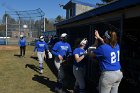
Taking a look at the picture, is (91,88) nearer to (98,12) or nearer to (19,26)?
(98,12)

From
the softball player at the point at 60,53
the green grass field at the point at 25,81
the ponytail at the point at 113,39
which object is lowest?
the green grass field at the point at 25,81

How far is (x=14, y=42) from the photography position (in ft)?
136

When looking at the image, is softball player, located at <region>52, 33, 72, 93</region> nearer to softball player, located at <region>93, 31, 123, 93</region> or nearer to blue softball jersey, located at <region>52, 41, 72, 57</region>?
blue softball jersey, located at <region>52, 41, 72, 57</region>

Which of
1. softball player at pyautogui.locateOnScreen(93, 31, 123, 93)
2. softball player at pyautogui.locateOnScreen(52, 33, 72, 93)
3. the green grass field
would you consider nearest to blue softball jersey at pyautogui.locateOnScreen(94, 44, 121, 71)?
softball player at pyautogui.locateOnScreen(93, 31, 123, 93)

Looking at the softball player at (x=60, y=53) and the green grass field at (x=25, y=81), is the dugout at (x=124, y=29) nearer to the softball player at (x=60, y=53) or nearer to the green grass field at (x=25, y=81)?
the softball player at (x=60, y=53)

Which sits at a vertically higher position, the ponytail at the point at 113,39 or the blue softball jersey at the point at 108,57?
the ponytail at the point at 113,39

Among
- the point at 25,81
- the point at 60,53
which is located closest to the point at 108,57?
the point at 60,53

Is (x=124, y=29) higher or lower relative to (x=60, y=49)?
higher

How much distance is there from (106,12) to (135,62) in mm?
1732

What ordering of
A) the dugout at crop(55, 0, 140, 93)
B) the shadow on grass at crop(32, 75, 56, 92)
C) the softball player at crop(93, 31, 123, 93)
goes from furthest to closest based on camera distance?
the shadow on grass at crop(32, 75, 56, 92) < the dugout at crop(55, 0, 140, 93) < the softball player at crop(93, 31, 123, 93)

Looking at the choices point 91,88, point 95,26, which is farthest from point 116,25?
point 91,88

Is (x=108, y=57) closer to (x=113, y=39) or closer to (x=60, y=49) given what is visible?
(x=113, y=39)

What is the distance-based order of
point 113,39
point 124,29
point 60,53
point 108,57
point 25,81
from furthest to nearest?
point 25,81
point 60,53
point 124,29
point 108,57
point 113,39

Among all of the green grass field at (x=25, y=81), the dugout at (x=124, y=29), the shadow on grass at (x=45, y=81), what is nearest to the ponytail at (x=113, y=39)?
the dugout at (x=124, y=29)
